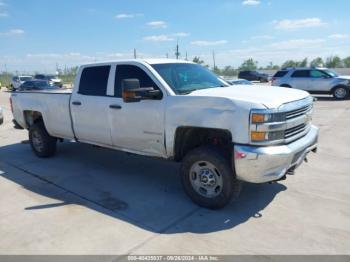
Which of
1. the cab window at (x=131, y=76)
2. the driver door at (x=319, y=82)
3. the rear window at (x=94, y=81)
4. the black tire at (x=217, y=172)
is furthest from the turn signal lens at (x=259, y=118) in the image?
the driver door at (x=319, y=82)

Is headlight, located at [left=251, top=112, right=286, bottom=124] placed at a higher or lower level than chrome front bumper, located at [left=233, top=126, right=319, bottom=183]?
higher

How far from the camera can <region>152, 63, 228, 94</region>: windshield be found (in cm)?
497

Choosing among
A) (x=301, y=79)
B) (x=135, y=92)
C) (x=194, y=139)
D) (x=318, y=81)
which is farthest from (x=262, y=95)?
(x=318, y=81)

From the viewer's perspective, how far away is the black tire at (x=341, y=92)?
18.7 metres

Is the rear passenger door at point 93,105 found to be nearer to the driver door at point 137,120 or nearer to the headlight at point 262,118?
the driver door at point 137,120

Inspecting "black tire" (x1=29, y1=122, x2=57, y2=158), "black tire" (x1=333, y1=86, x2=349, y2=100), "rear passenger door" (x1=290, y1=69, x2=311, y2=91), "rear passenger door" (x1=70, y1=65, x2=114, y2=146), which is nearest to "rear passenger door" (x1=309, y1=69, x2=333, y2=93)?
"rear passenger door" (x1=290, y1=69, x2=311, y2=91)

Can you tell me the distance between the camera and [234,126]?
4055mm

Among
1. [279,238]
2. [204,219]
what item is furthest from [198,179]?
[279,238]

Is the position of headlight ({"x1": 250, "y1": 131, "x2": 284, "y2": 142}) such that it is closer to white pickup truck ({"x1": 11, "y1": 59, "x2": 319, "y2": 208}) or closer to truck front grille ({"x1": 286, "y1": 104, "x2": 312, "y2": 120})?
white pickup truck ({"x1": 11, "y1": 59, "x2": 319, "y2": 208})

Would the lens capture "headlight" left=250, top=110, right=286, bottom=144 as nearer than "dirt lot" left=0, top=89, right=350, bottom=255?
No

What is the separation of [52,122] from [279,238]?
494 centimetres

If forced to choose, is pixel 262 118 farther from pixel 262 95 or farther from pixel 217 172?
pixel 217 172

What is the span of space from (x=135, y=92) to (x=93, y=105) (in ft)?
4.51

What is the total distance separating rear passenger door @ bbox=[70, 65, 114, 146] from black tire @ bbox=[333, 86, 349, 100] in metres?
16.6
